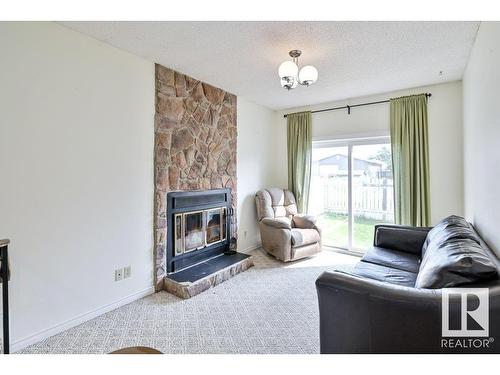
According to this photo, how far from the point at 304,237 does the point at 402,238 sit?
53.9 inches

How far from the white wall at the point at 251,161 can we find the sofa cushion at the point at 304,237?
33.7 inches

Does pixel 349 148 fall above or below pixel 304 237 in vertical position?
above

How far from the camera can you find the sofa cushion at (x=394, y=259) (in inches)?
90.7

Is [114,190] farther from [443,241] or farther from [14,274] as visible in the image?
[443,241]

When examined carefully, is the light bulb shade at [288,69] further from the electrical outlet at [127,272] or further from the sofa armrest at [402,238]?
the electrical outlet at [127,272]

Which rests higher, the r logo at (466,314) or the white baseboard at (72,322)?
the r logo at (466,314)

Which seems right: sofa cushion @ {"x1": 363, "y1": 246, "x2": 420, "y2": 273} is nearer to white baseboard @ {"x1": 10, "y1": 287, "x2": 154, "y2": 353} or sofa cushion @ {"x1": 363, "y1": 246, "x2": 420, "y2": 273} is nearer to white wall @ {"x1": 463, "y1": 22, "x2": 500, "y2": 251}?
white wall @ {"x1": 463, "y1": 22, "x2": 500, "y2": 251}

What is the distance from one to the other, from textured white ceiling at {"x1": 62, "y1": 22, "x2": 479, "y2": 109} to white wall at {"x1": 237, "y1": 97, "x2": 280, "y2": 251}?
913 mm

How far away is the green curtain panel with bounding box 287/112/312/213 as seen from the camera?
450cm

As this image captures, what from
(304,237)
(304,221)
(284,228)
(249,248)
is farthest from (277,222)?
(249,248)

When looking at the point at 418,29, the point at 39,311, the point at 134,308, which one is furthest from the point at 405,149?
the point at 39,311

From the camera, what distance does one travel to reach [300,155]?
4551 mm

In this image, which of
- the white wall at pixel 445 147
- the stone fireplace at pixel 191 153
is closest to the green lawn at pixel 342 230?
the white wall at pixel 445 147

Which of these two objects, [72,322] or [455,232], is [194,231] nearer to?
[72,322]
